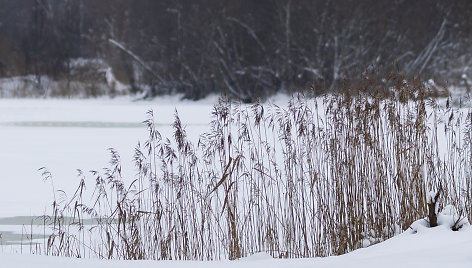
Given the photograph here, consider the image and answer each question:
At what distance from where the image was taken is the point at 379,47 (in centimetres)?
2266

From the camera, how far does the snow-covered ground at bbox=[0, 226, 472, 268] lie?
3212 mm

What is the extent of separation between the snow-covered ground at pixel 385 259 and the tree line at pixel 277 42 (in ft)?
54.1

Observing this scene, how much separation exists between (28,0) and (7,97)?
15.1 metres

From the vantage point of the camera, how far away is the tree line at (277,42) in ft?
72.9

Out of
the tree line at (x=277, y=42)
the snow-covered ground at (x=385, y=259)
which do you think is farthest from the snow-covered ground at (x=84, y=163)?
the tree line at (x=277, y=42)

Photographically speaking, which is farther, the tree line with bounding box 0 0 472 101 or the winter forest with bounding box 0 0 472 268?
the tree line with bounding box 0 0 472 101

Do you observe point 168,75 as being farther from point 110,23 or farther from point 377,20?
point 377,20

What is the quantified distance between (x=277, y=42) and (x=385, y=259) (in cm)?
2016

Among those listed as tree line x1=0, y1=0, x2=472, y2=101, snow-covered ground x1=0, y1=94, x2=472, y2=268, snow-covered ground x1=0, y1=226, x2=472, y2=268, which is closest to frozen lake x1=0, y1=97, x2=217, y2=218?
snow-covered ground x1=0, y1=94, x2=472, y2=268

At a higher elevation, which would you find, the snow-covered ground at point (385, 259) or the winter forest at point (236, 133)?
the winter forest at point (236, 133)

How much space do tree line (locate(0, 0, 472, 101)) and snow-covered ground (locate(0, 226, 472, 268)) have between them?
16496mm

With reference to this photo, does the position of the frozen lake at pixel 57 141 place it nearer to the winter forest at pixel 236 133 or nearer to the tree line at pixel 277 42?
the winter forest at pixel 236 133

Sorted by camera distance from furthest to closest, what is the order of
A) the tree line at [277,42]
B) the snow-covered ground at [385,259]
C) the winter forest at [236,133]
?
the tree line at [277,42], the winter forest at [236,133], the snow-covered ground at [385,259]

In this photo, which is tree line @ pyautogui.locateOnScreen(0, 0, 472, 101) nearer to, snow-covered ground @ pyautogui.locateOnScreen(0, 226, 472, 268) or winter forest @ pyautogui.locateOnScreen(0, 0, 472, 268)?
winter forest @ pyautogui.locateOnScreen(0, 0, 472, 268)
